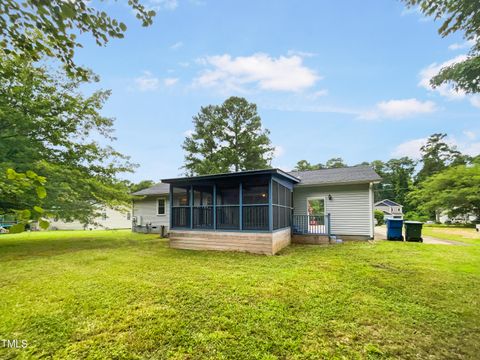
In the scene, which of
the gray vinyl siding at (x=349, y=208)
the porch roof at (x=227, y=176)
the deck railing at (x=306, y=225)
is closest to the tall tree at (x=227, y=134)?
the deck railing at (x=306, y=225)

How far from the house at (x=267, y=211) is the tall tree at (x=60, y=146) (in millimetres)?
4061

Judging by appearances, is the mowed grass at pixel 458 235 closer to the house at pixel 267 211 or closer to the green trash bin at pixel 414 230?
the green trash bin at pixel 414 230

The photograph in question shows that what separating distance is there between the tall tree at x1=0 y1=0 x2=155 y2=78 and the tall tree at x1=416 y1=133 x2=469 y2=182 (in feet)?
147

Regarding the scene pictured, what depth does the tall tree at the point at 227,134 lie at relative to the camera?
79.9ft

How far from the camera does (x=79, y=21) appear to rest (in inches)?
75.4

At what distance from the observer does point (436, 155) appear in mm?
37594

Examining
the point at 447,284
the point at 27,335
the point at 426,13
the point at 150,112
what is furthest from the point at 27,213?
the point at 150,112

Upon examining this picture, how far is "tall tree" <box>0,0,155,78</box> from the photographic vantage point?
1.63 metres

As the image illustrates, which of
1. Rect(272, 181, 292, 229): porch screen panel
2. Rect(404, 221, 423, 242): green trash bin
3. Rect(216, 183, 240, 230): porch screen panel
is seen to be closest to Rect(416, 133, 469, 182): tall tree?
Rect(404, 221, 423, 242): green trash bin

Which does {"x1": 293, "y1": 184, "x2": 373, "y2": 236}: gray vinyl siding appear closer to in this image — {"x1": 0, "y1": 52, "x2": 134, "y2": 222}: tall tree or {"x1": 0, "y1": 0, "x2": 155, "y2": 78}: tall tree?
{"x1": 0, "y1": 52, "x2": 134, "y2": 222}: tall tree

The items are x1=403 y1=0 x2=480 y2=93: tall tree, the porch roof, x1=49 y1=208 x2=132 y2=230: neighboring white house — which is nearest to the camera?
x1=403 y1=0 x2=480 y2=93: tall tree

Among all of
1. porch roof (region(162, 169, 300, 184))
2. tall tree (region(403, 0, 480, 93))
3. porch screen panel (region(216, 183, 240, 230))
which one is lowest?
porch screen panel (region(216, 183, 240, 230))

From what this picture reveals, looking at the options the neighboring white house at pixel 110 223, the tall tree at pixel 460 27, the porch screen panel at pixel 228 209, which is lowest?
the neighboring white house at pixel 110 223

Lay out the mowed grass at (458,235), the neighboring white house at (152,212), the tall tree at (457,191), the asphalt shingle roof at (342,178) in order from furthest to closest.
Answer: the tall tree at (457,191) < the neighboring white house at (152,212) < the mowed grass at (458,235) < the asphalt shingle roof at (342,178)
